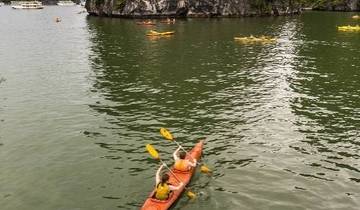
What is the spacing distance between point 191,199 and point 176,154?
4.89 metres

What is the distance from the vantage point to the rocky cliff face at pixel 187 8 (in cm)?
12419

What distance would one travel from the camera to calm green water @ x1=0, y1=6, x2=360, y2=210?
2577 cm

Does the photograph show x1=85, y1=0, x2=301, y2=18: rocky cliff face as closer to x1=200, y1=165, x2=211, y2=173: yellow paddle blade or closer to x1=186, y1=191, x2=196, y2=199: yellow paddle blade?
x1=200, y1=165, x2=211, y2=173: yellow paddle blade

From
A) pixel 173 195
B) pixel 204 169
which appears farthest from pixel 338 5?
pixel 173 195

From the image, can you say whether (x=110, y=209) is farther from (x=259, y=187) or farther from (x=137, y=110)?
(x=137, y=110)

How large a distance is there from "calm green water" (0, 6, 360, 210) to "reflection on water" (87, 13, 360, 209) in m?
0.12

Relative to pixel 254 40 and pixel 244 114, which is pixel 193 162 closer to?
pixel 244 114

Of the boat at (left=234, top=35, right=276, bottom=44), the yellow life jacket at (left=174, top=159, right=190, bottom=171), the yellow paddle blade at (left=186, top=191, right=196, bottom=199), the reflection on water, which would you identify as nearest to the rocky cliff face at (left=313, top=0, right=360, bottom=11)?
the reflection on water

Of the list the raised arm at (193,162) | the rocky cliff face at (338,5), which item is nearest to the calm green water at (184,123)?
the raised arm at (193,162)

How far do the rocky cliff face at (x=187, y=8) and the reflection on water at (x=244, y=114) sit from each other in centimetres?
4986

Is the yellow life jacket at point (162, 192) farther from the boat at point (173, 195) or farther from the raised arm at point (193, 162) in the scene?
the raised arm at point (193, 162)

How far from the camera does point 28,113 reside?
131 feet

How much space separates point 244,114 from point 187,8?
93.4 m

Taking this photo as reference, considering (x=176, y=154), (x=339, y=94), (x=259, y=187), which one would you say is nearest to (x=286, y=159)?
(x=259, y=187)
